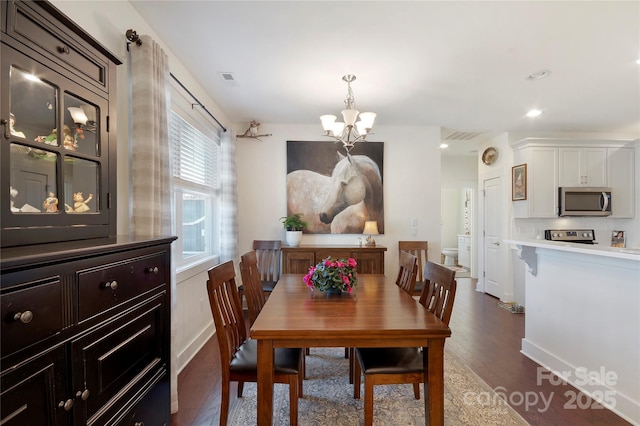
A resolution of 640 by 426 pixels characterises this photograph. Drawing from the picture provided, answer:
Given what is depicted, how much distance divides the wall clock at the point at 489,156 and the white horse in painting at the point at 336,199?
2.26 m

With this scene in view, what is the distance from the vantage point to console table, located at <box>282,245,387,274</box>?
154 inches

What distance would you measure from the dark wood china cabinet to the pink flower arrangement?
3.16ft

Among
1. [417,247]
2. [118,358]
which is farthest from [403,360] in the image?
[417,247]

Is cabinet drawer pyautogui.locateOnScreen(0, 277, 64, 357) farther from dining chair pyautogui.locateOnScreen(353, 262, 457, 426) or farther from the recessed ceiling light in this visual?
the recessed ceiling light

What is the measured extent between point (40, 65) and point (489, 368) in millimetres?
3496

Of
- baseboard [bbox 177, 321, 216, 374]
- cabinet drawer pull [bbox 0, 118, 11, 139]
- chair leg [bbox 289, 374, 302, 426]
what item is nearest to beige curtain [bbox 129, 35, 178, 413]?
cabinet drawer pull [bbox 0, 118, 11, 139]

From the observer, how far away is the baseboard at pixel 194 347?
103 inches

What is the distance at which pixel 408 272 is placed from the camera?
97.7 inches

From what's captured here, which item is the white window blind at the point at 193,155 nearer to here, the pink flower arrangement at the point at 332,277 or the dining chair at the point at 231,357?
the dining chair at the point at 231,357

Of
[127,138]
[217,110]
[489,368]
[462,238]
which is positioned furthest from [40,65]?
[462,238]

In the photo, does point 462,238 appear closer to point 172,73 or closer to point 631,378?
point 631,378

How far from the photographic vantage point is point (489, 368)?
261 centimetres

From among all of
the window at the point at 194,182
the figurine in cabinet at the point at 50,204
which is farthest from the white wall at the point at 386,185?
the figurine in cabinet at the point at 50,204

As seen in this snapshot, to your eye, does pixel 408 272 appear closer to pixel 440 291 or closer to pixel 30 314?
pixel 440 291
